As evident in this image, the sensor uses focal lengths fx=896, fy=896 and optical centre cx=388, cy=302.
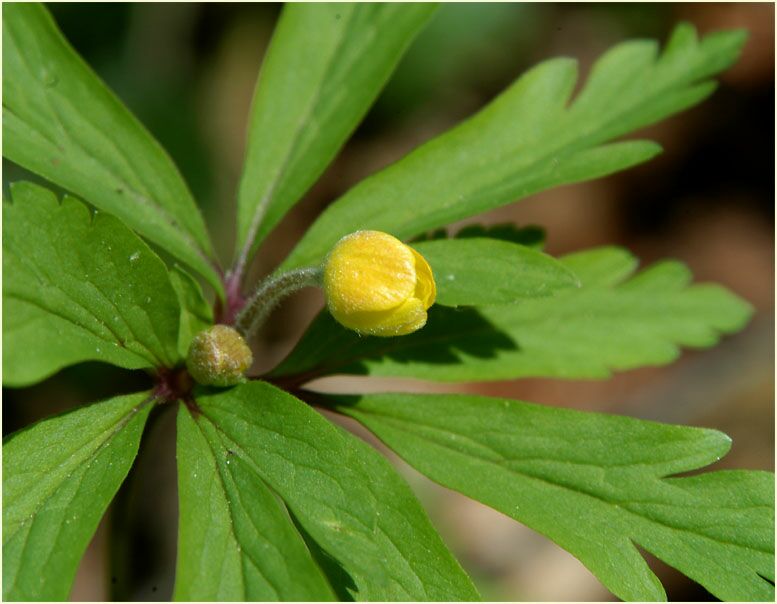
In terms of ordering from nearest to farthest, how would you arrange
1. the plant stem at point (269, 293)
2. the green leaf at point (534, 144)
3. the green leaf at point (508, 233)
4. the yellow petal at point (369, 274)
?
the yellow petal at point (369, 274) → the plant stem at point (269, 293) → the green leaf at point (534, 144) → the green leaf at point (508, 233)

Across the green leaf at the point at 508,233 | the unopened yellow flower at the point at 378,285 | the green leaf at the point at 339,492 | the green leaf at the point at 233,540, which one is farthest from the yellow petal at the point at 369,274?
the green leaf at the point at 508,233

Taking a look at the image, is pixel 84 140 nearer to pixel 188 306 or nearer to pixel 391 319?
pixel 188 306

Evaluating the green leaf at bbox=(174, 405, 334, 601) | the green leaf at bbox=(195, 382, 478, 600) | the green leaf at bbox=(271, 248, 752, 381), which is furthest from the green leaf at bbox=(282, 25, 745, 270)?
the green leaf at bbox=(174, 405, 334, 601)

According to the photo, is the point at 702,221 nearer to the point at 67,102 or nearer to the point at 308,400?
the point at 308,400

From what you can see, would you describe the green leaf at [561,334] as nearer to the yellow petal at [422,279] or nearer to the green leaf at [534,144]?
the green leaf at [534,144]

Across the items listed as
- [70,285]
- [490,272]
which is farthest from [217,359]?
[490,272]

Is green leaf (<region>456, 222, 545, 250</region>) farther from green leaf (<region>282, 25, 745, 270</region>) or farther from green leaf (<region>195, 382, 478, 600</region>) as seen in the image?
green leaf (<region>195, 382, 478, 600</region>)

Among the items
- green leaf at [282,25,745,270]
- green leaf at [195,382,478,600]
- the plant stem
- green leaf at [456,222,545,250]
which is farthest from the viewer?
green leaf at [456,222,545,250]
